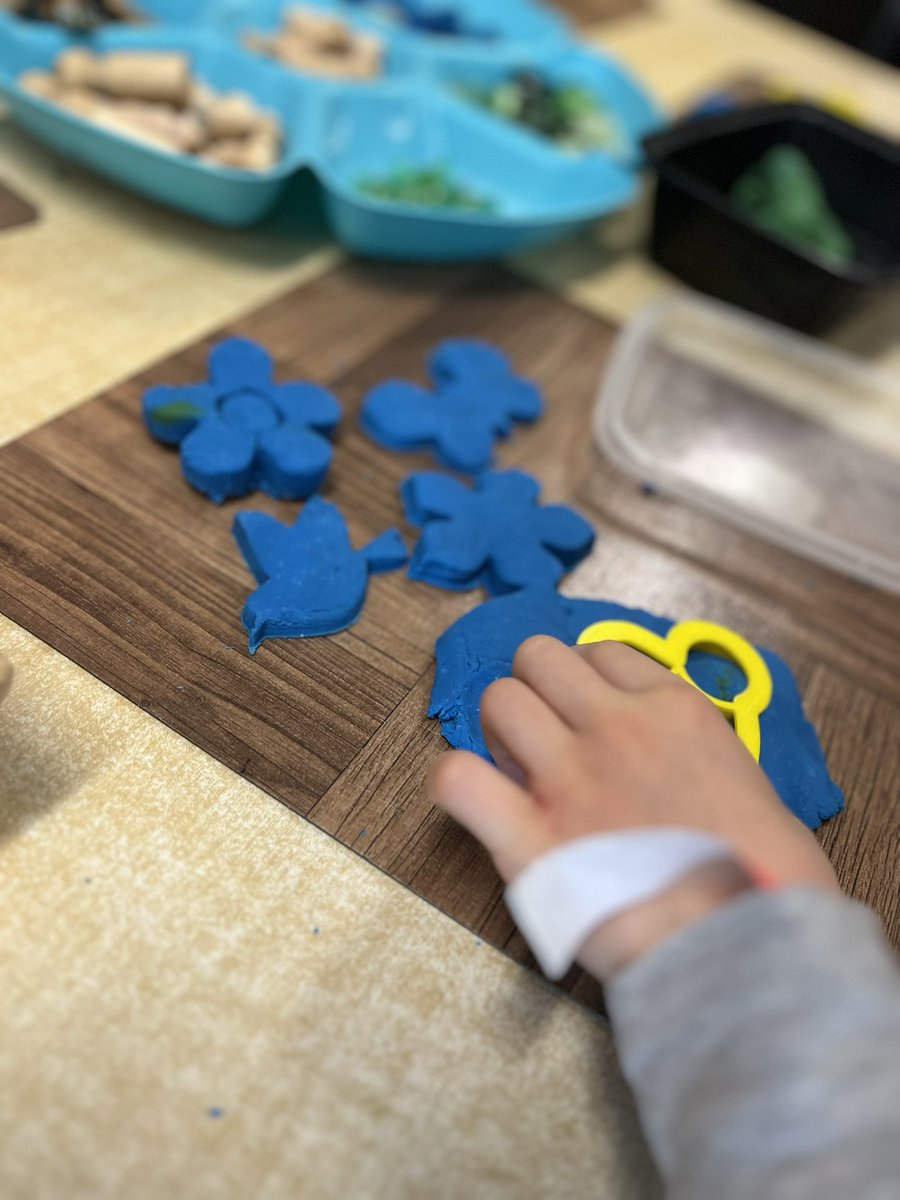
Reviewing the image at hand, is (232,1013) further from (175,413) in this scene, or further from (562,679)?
(175,413)

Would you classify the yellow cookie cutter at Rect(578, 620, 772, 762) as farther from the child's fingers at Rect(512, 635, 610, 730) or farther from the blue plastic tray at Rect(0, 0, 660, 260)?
the blue plastic tray at Rect(0, 0, 660, 260)

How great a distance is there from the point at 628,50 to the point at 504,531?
1.13 meters

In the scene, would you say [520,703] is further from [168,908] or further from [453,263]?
[453,263]

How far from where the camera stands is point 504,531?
2.03 ft

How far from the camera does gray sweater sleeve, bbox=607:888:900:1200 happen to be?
11.6 inches

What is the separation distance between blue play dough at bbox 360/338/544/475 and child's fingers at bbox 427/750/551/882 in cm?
33

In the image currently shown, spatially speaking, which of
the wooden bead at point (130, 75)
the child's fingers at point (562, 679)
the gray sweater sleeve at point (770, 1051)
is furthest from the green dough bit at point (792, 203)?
the gray sweater sleeve at point (770, 1051)

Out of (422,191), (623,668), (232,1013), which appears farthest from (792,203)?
(232,1013)

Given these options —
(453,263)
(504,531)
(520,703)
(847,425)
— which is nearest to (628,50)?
(453,263)

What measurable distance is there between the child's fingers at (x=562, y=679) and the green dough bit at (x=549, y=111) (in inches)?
30.0

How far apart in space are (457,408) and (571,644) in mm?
245

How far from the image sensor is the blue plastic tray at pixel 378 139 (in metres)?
0.77

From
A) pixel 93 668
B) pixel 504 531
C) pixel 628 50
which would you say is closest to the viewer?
pixel 93 668

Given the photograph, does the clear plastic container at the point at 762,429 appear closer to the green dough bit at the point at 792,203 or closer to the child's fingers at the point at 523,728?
the green dough bit at the point at 792,203
